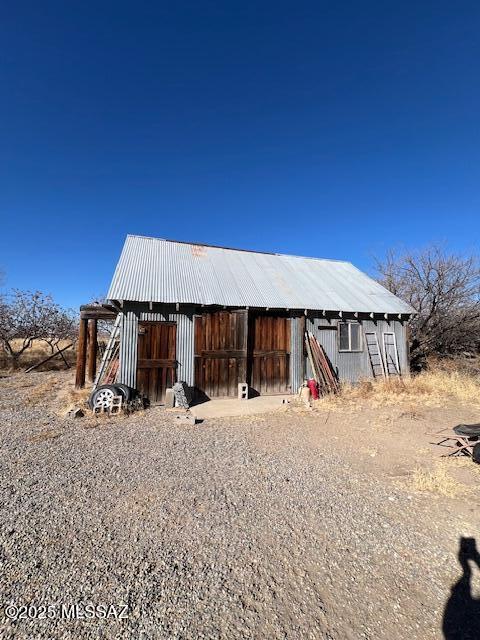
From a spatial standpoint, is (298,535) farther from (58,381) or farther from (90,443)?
(58,381)

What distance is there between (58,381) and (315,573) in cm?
1271

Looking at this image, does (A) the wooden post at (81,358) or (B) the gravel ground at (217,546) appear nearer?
(B) the gravel ground at (217,546)

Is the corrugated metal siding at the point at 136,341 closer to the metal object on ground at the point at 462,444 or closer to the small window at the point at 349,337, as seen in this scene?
the small window at the point at 349,337

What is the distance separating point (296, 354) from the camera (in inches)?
439

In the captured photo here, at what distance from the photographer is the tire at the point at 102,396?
26.3ft

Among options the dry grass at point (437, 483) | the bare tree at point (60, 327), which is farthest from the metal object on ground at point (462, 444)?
the bare tree at point (60, 327)

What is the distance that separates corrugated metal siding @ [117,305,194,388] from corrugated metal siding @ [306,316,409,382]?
446 centimetres

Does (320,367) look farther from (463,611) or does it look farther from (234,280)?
(463,611)

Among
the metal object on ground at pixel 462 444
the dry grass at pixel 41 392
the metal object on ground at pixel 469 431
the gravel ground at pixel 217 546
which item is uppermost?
the dry grass at pixel 41 392

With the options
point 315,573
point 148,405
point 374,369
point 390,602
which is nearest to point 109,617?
point 315,573

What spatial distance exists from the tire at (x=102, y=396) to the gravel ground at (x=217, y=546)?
94.8 inches

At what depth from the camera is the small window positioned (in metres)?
12.0

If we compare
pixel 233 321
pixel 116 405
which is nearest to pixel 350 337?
pixel 233 321

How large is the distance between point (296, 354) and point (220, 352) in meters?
2.91
